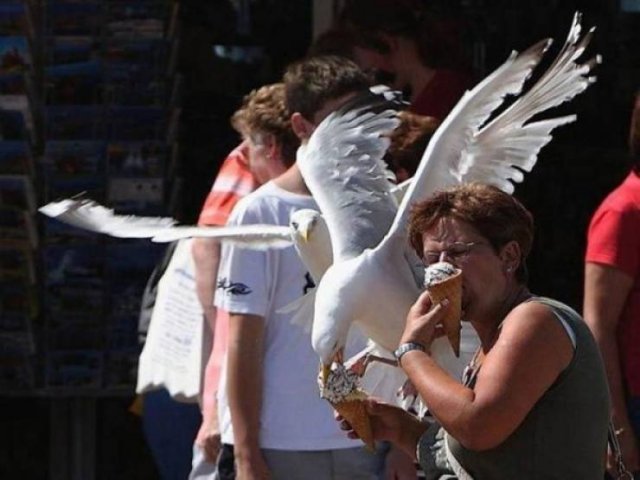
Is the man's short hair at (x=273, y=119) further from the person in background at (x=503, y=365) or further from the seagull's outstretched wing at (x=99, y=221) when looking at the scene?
the person in background at (x=503, y=365)

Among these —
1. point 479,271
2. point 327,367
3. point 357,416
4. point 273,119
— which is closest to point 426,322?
point 479,271

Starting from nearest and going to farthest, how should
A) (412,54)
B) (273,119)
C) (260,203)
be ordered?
(260,203) < (273,119) < (412,54)

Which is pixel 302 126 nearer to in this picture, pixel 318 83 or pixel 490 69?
pixel 318 83

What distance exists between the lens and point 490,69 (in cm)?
663

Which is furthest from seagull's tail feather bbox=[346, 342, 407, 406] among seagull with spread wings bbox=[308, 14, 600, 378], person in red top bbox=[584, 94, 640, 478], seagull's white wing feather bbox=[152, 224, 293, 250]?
person in red top bbox=[584, 94, 640, 478]

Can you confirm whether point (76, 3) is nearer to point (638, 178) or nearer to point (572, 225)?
point (572, 225)

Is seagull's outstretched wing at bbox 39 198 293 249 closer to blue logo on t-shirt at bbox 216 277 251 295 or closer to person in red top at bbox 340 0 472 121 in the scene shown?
blue logo on t-shirt at bbox 216 277 251 295

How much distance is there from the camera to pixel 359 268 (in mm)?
3789

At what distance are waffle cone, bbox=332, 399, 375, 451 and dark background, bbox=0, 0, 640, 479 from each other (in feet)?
10.2

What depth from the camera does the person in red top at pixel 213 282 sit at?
15.5 feet

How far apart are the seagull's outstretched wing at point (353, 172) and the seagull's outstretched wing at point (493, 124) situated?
0.11 m

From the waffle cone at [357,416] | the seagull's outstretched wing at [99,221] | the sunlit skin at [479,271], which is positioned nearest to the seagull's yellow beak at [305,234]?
the seagull's outstretched wing at [99,221]

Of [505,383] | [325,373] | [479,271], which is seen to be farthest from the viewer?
[325,373]

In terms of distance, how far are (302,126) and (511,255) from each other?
1353 millimetres
